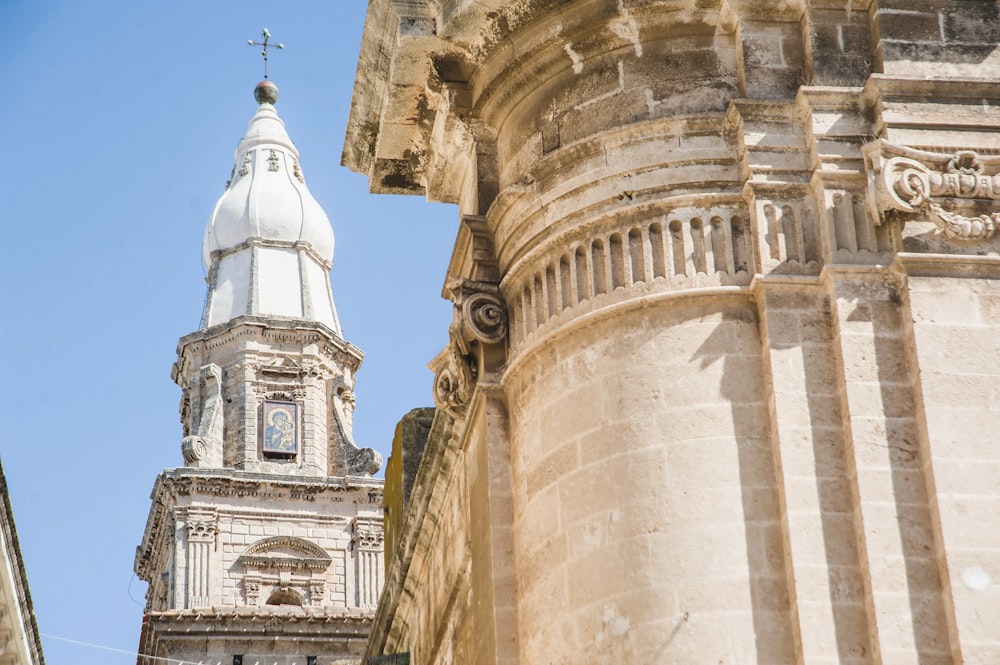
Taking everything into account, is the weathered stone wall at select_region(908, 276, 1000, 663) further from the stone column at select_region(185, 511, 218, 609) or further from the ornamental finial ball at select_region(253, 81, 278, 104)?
the ornamental finial ball at select_region(253, 81, 278, 104)

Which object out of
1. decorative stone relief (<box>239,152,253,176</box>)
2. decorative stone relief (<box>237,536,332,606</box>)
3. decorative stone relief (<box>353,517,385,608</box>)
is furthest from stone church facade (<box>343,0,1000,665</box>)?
decorative stone relief (<box>239,152,253,176</box>)

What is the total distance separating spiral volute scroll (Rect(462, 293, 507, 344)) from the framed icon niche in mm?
50864

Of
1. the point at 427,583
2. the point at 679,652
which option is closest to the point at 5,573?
the point at 427,583

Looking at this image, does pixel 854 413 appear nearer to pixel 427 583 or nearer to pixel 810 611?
pixel 810 611

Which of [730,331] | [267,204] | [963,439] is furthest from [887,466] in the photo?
[267,204]

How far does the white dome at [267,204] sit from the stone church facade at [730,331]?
54.4 metres

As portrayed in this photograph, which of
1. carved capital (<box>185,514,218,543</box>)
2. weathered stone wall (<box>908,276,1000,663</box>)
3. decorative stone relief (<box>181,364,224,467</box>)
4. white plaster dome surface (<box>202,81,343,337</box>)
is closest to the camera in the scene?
weathered stone wall (<box>908,276,1000,663</box>)

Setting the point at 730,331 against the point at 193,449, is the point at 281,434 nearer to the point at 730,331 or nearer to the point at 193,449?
the point at 193,449

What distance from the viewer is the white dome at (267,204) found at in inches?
A: 2613

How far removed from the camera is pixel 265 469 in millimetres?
62062

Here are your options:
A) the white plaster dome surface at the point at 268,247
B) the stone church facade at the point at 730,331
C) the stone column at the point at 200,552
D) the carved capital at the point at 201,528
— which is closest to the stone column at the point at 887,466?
the stone church facade at the point at 730,331

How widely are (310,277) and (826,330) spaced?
56.1m

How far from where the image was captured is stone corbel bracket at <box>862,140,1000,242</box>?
1065 centimetres

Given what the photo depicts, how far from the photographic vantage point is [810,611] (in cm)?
994
